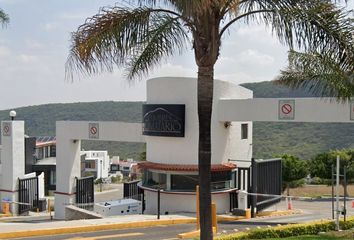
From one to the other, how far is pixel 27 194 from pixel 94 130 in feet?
23.0

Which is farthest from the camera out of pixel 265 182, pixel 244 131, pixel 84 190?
pixel 84 190

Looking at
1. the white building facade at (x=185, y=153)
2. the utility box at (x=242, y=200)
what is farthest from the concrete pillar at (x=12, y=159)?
the utility box at (x=242, y=200)

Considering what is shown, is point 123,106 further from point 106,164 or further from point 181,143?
point 181,143

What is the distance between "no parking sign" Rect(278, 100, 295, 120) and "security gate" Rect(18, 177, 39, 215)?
16.2 metres

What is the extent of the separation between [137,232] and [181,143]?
20.9 feet

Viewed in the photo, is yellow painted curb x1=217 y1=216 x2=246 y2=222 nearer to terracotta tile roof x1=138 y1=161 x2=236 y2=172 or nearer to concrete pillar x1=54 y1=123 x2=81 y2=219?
terracotta tile roof x1=138 y1=161 x2=236 y2=172

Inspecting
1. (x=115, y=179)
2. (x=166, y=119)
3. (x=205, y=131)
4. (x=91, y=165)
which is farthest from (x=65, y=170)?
(x=91, y=165)

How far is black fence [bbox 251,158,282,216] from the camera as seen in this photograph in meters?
22.6

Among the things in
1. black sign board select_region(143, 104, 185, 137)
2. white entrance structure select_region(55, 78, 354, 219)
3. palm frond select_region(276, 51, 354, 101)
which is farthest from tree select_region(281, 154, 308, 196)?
palm frond select_region(276, 51, 354, 101)

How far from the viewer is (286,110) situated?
20.6m

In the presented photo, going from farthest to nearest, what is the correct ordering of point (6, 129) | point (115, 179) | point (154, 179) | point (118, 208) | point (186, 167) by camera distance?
point (115, 179) < point (6, 129) < point (118, 208) < point (154, 179) < point (186, 167)

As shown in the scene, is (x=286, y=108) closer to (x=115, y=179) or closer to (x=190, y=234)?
(x=190, y=234)

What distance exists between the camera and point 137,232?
1728 cm

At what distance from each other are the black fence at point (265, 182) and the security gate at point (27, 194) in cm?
1410
